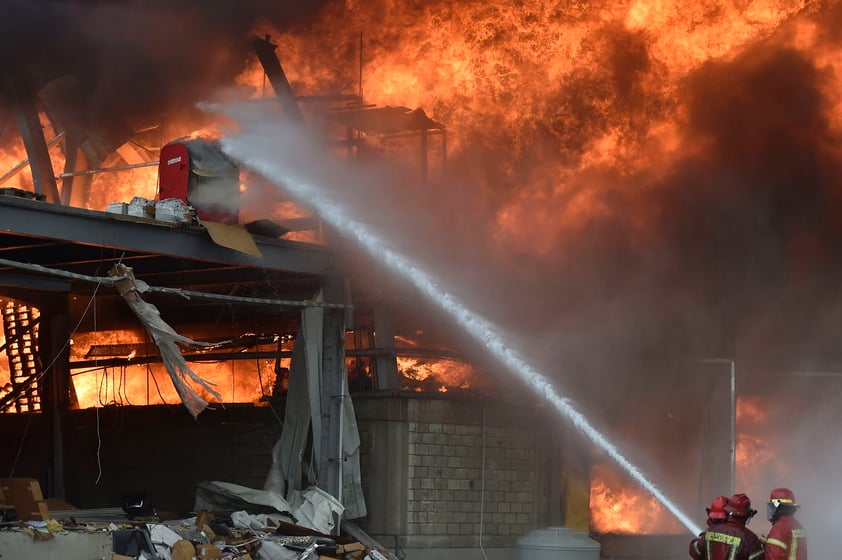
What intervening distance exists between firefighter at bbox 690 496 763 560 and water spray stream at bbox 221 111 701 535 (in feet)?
13.5

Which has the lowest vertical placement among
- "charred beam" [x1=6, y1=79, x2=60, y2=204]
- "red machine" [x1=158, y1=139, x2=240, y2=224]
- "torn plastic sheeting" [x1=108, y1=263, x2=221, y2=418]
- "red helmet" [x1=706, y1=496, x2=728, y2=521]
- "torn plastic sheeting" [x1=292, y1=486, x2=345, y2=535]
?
"torn plastic sheeting" [x1=292, y1=486, x2=345, y2=535]

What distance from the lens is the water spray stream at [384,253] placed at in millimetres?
16109

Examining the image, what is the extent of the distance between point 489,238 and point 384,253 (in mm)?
2244

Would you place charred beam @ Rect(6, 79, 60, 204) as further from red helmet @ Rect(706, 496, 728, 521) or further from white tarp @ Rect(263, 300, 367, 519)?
red helmet @ Rect(706, 496, 728, 521)

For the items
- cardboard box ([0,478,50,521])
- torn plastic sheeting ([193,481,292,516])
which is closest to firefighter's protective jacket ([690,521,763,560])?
torn plastic sheeting ([193,481,292,516])

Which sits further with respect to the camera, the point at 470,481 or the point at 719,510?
the point at 470,481

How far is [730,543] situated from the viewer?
1087cm

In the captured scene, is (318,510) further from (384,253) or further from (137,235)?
(137,235)

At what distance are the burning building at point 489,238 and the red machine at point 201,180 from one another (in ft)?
0.17

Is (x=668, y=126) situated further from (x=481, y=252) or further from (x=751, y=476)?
(x=751, y=476)

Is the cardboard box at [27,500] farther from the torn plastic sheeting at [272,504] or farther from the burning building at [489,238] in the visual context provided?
the burning building at [489,238]

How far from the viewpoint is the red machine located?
1586 cm

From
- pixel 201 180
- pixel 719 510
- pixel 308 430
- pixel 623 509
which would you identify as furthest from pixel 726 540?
pixel 623 509

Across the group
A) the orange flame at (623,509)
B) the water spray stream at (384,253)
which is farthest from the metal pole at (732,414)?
the water spray stream at (384,253)
